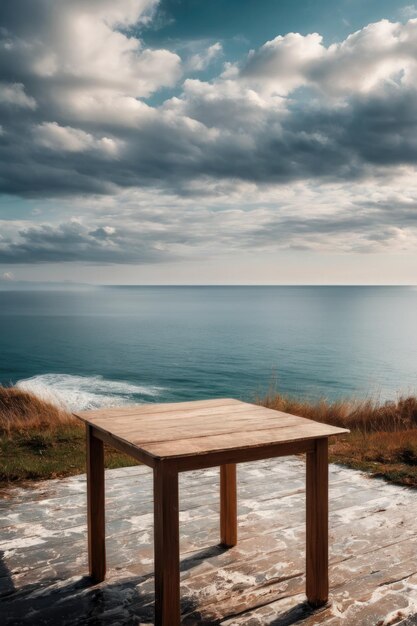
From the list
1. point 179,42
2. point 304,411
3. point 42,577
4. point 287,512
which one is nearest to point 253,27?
point 179,42

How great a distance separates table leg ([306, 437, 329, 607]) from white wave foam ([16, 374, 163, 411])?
2027cm

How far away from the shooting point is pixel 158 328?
66312 mm

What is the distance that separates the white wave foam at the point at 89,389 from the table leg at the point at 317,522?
20271mm

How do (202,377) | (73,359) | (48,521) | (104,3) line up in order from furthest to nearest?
(73,359) → (202,377) → (104,3) → (48,521)

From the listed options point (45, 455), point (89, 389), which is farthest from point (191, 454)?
point (89, 389)

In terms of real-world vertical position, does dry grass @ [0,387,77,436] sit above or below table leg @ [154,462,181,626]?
below

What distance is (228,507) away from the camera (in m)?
3.10

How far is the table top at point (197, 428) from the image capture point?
2182mm

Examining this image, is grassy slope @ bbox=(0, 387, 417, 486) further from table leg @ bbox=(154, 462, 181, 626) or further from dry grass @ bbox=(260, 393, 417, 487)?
table leg @ bbox=(154, 462, 181, 626)

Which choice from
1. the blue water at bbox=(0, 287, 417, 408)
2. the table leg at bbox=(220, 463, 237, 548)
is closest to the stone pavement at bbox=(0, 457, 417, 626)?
the table leg at bbox=(220, 463, 237, 548)

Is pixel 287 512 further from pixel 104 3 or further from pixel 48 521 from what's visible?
pixel 104 3

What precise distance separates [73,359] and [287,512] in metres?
40.1

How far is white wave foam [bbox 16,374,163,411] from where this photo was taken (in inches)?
969

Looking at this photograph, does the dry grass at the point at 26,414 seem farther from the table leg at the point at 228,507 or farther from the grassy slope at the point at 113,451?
the table leg at the point at 228,507
